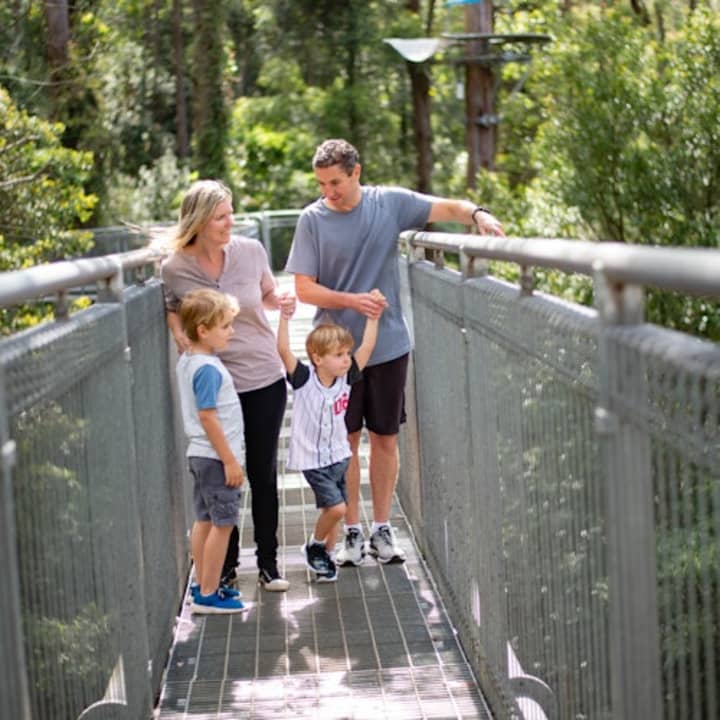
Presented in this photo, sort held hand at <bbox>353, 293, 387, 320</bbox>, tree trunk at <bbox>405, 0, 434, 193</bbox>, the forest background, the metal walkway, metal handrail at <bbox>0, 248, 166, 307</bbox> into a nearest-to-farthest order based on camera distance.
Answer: metal handrail at <bbox>0, 248, 166, 307</bbox> → the metal walkway → held hand at <bbox>353, 293, 387, 320</bbox> → the forest background → tree trunk at <bbox>405, 0, 434, 193</bbox>

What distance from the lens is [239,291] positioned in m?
6.05

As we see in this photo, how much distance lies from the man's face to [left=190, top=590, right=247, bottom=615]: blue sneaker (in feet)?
5.69

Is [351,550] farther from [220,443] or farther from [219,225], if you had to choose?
[219,225]

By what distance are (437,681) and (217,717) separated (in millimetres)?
799

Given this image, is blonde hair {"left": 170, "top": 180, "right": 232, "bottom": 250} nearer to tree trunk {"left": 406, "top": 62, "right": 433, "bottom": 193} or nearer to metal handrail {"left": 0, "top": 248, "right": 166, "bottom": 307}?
metal handrail {"left": 0, "top": 248, "right": 166, "bottom": 307}

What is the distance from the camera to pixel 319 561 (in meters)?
6.58

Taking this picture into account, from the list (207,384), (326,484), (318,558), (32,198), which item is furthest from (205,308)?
(32,198)

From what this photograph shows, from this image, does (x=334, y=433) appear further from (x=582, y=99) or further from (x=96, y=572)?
(x=582, y=99)

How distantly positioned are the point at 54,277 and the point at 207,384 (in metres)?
2.47

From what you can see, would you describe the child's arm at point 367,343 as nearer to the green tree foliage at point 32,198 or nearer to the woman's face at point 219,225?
the woman's face at point 219,225

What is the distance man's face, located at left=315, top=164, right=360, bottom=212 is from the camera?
6344mm

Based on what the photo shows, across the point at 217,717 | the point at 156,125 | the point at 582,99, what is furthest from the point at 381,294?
the point at 156,125

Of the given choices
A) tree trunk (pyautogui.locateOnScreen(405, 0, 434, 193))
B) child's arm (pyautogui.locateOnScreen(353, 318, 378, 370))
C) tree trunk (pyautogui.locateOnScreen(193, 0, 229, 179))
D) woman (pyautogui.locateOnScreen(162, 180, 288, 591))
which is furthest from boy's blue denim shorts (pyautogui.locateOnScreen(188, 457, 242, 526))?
tree trunk (pyautogui.locateOnScreen(405, 0, 434, 193))

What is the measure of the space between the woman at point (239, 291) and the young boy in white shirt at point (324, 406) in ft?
0.30
